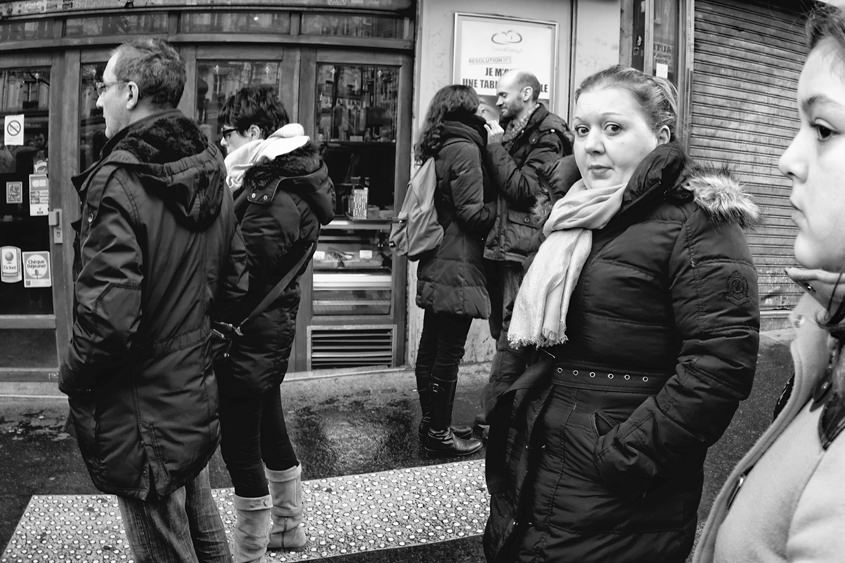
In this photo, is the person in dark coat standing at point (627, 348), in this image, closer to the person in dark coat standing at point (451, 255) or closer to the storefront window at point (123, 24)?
the person in dark coat standing at point (451, 255)

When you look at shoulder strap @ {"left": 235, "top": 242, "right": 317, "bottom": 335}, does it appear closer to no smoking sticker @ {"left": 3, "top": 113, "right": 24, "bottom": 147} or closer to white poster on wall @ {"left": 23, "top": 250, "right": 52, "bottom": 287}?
white poster on wall @ {"left": 23, "top": 250, "right": 52, "bottom": 287}

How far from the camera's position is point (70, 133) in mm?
6816

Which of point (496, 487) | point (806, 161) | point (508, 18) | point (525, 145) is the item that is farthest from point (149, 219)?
point (508, 18)

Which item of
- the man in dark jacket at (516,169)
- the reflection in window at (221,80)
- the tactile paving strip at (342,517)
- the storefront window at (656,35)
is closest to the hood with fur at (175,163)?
the tactile paving strip at (342,517)

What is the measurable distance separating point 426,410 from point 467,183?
1.47 m

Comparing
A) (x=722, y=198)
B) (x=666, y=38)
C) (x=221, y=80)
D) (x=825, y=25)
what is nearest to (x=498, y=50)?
(x=666, y=38)

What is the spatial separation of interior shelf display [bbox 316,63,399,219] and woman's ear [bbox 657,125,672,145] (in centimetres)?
482

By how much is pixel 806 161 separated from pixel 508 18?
20.1 ft

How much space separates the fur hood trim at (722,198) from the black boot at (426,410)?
2.94m

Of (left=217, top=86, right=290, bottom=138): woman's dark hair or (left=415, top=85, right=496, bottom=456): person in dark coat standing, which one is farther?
(left=415, top=85, right=496, bottom=456): person in dark coat standing

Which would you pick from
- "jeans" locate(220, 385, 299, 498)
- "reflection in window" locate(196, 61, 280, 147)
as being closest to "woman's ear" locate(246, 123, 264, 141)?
"jeans" locate(220, 385, 299, 498)

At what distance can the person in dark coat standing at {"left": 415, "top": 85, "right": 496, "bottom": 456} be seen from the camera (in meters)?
4.67

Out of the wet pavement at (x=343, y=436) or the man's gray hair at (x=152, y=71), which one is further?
the wet pavement at (x=343, y=436)

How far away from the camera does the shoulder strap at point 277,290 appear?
11.0ft
